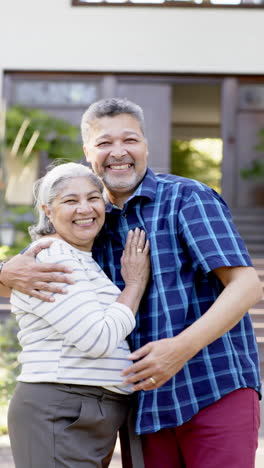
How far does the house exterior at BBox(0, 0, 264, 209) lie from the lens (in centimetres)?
891

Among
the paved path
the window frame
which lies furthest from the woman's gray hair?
the window frame

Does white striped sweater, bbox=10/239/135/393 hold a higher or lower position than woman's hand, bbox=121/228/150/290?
lower

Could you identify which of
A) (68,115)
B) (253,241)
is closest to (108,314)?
(253,241)

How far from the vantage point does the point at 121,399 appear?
6.34ft

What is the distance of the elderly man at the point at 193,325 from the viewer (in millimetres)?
1837

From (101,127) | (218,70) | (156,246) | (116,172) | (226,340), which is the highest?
(218,70)

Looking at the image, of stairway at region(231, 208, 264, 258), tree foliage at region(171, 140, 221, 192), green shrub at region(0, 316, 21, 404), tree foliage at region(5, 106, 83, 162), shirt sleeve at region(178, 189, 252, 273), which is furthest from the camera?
tree foliage at region(171, 140, 221, 192)

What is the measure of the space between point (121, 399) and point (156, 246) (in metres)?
0.44

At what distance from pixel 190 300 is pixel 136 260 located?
188mm

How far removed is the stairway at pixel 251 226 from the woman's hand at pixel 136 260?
615 centimetres

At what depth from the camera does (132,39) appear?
29.3 feet

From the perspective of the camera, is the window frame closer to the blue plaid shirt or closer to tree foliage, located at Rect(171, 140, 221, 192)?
tree foliage, located at Rect(171, 140, 221, 192)

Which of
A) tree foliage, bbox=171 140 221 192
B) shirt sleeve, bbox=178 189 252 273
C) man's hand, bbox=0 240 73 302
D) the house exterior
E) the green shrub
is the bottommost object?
the green shrub

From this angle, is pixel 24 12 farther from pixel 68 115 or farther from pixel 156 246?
pixel 156 246
